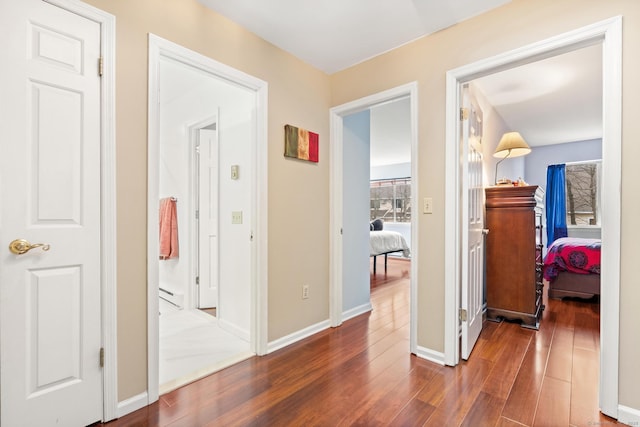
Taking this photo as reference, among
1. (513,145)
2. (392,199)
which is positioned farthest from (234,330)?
(392,199)

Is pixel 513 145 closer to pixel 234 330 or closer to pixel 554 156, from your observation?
pixel 234 330

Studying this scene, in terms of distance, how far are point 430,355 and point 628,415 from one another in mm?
1019

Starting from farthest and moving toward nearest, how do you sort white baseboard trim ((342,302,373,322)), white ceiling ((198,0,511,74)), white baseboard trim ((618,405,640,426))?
white baseboard trim ((342,302,373,322))
white ceiling ((198,0,511,74))
white baseboard trim ((618,405,640,426))

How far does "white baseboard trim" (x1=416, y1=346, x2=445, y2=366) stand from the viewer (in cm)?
217

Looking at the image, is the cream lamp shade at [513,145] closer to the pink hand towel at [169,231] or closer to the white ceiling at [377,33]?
the white ceiling at [377,33]

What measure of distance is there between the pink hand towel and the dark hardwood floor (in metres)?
1.90

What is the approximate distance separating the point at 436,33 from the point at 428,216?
1.33 m

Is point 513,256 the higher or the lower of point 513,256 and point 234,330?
the higher

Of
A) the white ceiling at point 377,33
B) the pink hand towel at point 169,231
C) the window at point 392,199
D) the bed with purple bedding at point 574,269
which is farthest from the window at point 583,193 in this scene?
the pink hand towel at point 169,231

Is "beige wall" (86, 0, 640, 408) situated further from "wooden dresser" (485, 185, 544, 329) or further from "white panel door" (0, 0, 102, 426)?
"wooden dresser" (485, 185, 544, 329)

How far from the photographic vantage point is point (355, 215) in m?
3.22

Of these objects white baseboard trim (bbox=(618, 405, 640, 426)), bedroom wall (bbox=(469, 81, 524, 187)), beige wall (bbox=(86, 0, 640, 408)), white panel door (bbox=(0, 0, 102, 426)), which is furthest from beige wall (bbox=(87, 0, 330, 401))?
white baseboard trim (bbox=(618, 405, 640, 426))

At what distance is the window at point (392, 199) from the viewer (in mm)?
7809

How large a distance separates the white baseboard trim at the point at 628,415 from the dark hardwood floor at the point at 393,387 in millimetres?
48
